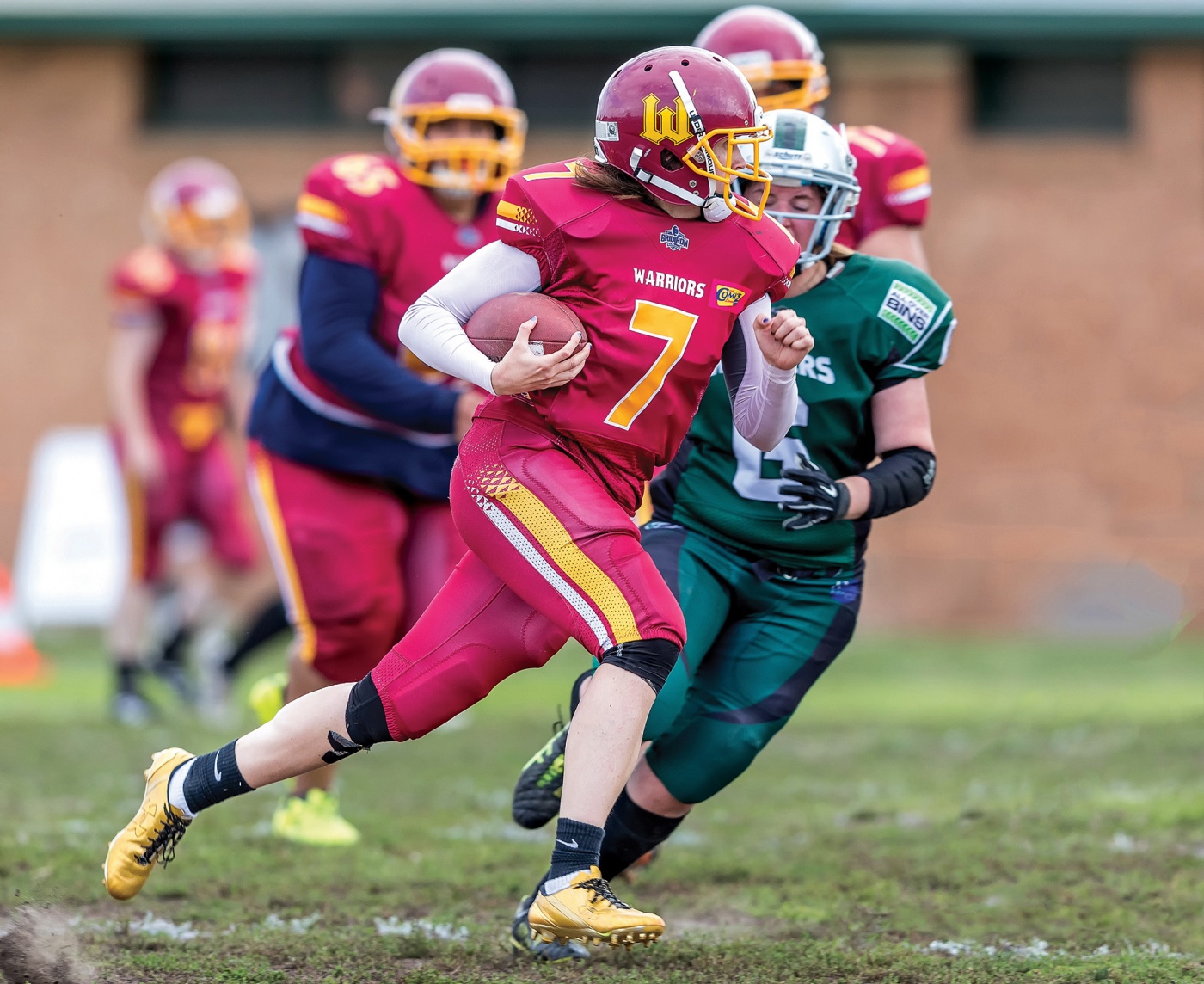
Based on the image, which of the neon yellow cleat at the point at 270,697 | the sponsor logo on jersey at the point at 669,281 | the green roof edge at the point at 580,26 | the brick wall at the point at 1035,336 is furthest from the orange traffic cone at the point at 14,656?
the sponsor logo on jersey at the point at 669,281

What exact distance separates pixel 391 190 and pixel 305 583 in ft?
3.68

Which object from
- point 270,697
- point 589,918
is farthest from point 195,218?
point 589,918

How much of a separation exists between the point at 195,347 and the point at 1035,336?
20.3ft

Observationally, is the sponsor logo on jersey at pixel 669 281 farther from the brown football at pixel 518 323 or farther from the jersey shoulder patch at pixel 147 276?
the jersey shoulder patch at pixel 147 276

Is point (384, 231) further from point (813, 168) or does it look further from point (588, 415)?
point (588, 415)

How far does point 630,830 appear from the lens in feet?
11.9

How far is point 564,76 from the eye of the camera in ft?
38.3

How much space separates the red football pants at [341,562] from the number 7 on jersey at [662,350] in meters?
1.53

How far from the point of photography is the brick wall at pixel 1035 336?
1156 cm

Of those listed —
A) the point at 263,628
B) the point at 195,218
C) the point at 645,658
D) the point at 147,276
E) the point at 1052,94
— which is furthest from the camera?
the point at 1052,94

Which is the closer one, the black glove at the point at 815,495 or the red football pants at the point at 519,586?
the red football pants at the point at 519,586

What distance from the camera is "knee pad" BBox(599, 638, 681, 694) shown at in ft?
10.1

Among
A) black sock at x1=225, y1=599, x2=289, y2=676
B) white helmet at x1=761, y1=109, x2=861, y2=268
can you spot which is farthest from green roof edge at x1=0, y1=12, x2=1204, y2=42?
white helmet at x1=761, y1=109, x2=861, y2=268

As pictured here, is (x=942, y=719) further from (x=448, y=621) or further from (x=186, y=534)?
(x=448, y=621)
